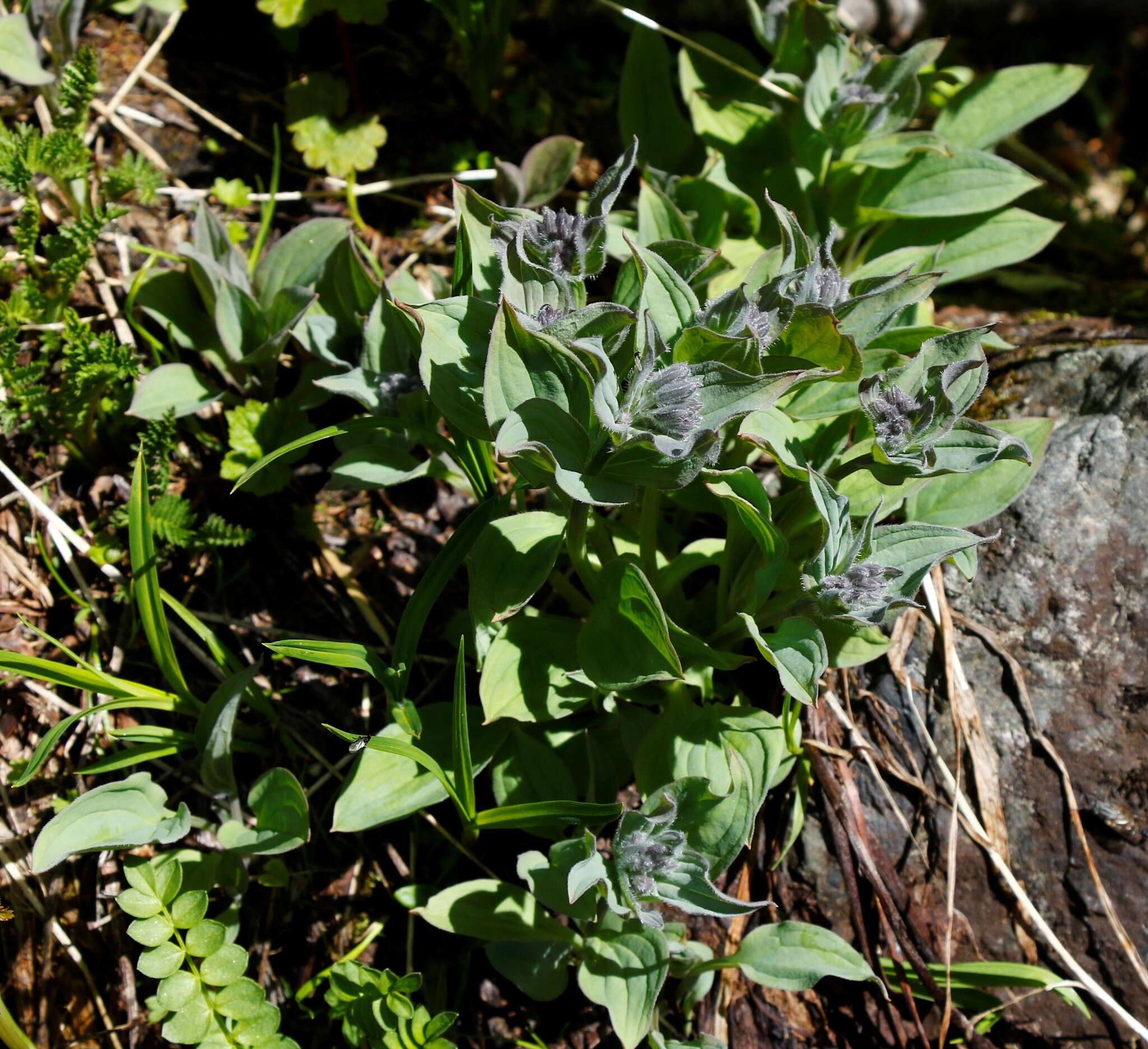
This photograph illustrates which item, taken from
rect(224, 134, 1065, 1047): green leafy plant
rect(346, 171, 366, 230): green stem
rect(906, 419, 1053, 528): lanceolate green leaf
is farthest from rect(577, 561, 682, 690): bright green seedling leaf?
rect(346, 171, 366, 230): green stem

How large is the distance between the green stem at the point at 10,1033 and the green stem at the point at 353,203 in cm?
284

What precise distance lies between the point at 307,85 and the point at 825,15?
2.05 m

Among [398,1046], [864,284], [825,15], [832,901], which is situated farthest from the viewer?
[825,15]

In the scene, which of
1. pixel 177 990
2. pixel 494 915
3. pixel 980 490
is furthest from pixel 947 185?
pixel 177 990

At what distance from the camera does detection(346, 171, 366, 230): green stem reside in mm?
3682

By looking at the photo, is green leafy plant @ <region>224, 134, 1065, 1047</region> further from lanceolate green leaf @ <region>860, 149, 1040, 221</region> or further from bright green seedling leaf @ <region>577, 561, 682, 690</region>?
lanceolate green leaf @ <region>860, 149, 1040, 221</region>

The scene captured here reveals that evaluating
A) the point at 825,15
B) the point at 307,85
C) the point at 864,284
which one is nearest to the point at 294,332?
the point at 307,85

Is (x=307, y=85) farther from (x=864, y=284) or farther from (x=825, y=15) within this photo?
(x=864, y=284)

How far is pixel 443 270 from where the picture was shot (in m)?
3.83

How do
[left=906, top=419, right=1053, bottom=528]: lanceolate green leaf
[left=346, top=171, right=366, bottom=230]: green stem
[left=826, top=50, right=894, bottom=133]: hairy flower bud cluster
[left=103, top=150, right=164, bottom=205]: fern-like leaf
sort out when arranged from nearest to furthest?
[left=906, top=419, right=1053, bottom=528]: lanceolate green leaf
[left=826, top=50, right=894, bottom=133]: hairy flower bud cluster
[left=103, top=150, right=164, bottom=205]: fern-like leaf
[left=346, top=171, right=366, bottom=230]: green stem

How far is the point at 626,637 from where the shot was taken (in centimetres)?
245

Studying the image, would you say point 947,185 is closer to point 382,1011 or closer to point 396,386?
point 396,386

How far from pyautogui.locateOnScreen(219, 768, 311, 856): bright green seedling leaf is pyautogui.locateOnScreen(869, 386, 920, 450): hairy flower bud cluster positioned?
1883 millimetres

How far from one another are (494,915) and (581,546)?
1.14 meters
